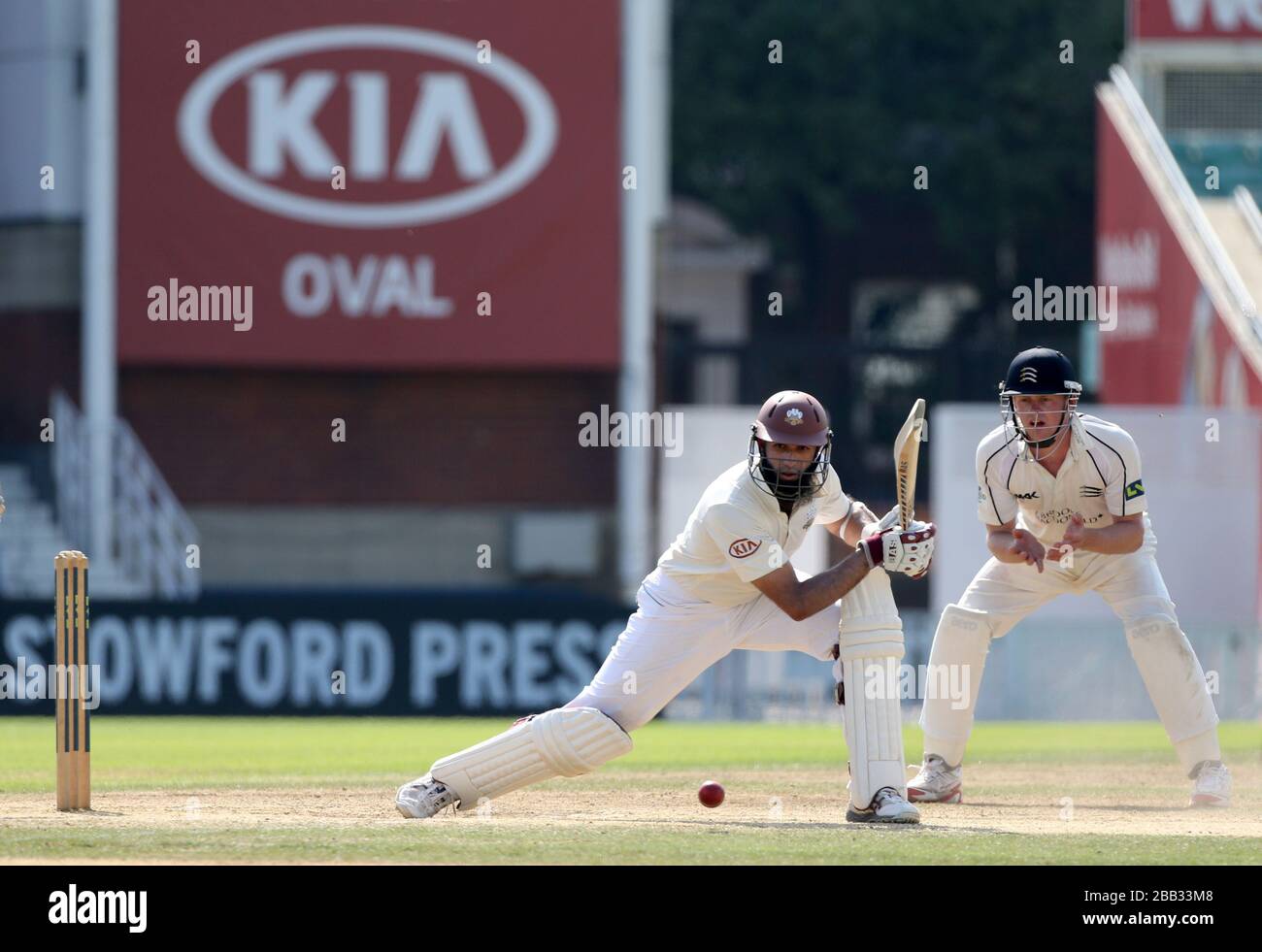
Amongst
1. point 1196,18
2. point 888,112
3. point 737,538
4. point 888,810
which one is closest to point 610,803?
point 888,810

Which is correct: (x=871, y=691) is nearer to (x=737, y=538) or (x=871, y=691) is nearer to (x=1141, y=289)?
(x=737, y=538)

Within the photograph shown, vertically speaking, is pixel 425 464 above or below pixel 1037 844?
above

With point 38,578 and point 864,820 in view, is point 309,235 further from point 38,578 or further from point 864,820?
point 864,820

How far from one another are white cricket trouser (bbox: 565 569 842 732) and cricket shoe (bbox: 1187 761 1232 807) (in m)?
→ 2.09

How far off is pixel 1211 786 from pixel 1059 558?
4.20 feet

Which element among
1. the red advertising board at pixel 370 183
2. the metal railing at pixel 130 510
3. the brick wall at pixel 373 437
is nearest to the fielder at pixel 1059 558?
the metal railing at pixel 130 510

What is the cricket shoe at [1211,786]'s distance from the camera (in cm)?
1024

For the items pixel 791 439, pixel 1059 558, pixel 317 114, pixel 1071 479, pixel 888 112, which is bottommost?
pixel 1059 558

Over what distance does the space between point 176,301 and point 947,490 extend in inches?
331

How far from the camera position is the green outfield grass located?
26.3ft

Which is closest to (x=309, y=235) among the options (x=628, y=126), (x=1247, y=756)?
(x=628, y=126)

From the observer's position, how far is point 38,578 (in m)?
→ 22.1

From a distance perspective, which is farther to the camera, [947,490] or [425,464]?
[425,464]

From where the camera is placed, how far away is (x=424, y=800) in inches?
360
